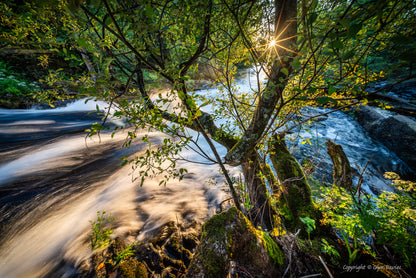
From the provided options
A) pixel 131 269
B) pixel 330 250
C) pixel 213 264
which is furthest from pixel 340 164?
pixel 131 269

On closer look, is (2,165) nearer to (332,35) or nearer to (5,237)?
(5,237)

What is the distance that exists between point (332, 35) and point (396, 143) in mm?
10305

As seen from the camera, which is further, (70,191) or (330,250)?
(70,191)

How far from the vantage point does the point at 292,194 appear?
297 cm

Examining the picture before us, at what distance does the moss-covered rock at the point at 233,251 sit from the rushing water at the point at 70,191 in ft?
3.43

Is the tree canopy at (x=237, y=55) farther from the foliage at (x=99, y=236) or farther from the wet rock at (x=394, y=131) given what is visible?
the wet rock at (x=394, y=131)

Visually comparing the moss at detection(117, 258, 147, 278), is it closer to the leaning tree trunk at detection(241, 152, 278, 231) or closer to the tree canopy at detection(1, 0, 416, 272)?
the tree canopy at detection(1, 0, 416, 272)

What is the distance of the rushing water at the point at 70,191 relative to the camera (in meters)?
2.71

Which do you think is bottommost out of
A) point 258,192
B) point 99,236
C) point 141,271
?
point 141,271

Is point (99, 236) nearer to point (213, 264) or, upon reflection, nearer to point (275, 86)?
point (213, 264)

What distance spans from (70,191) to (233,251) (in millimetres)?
4872

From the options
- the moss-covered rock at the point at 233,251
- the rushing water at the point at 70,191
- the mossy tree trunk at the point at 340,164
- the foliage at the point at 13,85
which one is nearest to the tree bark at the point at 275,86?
the moss-covered rock at the point at 233,251

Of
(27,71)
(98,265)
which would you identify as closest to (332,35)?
(98,265)

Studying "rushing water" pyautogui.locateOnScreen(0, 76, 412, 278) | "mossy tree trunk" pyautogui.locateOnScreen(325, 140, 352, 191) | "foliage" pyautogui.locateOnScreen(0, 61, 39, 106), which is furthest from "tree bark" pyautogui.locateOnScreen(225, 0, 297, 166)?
"foliage" pyautogui.locateOnScreen(0, 61, 39, 106)
